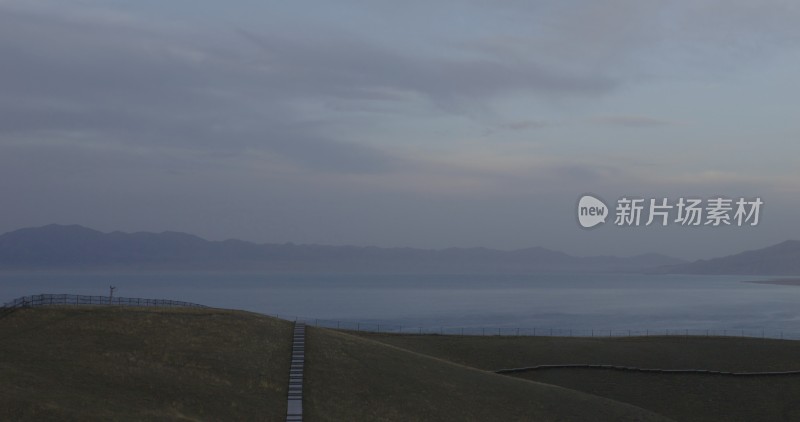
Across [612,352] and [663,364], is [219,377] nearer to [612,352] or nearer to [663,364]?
[612,352]

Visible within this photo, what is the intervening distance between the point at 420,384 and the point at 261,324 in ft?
55.6

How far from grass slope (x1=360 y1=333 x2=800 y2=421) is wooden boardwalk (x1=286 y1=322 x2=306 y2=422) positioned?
1868 centimetres

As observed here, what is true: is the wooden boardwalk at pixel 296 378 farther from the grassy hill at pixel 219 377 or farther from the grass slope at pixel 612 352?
the grass slope at pixel 612 352

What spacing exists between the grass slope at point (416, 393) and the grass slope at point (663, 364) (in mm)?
8570

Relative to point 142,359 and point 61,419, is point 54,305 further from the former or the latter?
point 61,419

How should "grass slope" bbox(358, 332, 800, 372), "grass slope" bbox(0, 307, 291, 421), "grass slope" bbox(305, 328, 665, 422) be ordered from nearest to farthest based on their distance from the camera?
"grass slope" bbox(0, 307, 291, 421) < "grass slope" bbox(305, 328, 665, 422) < "grass slope" bbox(358, 332, 800, 372)

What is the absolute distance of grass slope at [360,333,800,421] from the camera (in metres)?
66.8

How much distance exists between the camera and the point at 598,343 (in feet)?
278

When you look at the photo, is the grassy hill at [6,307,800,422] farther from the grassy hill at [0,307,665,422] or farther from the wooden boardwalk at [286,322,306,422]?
the wooden boardwalk at [286,322,306,422]

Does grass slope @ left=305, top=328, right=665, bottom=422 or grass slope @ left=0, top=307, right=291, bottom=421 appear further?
grass slope @ left=305, top=328, right=665, bottom=422

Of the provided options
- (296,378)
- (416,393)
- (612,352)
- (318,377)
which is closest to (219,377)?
(296,378)

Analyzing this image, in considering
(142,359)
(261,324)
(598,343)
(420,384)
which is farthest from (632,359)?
(142,359)

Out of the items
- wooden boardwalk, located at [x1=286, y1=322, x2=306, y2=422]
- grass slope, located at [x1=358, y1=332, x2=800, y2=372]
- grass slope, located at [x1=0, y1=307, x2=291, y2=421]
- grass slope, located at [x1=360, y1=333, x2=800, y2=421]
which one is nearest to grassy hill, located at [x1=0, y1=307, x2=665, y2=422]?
grass slope, located at [x1=0, y1=307, x2=291, y2=421]

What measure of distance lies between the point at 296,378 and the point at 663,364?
41.8 meters
